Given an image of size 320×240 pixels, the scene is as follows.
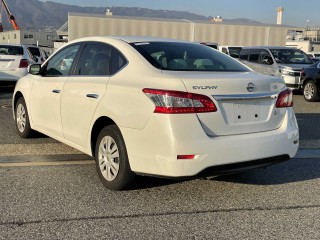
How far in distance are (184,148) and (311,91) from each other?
395 inches

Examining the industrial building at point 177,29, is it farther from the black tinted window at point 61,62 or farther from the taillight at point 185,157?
the taillight at point 185,157

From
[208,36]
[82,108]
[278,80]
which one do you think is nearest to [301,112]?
[278,80]

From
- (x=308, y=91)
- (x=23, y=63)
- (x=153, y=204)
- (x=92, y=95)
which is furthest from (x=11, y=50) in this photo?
(x=153, y=204)

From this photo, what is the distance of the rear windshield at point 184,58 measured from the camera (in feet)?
14.6

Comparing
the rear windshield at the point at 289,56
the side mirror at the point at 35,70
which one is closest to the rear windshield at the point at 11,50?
the side mirror at the point at 35,70

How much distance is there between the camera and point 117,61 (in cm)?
462

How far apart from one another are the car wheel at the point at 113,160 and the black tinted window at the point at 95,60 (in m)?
0.72

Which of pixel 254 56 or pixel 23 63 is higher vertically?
pixel 254 56

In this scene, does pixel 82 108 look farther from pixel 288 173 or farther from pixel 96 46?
pixel 288 173

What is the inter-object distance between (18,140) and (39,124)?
Result: 932 millimetres

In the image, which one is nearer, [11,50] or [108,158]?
[108,158]

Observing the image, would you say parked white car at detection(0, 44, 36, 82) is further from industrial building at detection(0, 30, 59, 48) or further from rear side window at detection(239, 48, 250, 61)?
industrial building at detection(0, 30, 59, 48)

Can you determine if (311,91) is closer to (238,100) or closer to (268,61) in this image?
(268,61)

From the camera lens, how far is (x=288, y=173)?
205 inches
